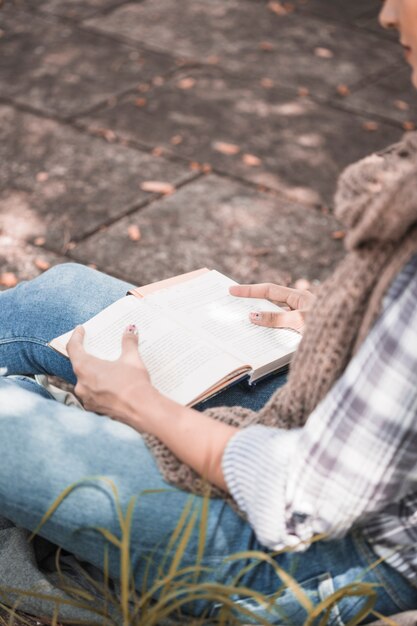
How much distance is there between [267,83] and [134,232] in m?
2.11

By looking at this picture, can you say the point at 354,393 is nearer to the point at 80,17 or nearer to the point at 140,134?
the point at 140,134

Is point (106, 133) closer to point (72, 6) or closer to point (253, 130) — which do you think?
point (253, 130)

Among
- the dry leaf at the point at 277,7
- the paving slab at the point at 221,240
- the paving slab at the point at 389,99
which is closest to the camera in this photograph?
the paving slab at the point at 221,240

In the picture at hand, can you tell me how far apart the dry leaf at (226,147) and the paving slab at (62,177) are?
0.33m

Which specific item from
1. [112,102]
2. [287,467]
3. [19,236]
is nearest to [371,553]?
[287,467]

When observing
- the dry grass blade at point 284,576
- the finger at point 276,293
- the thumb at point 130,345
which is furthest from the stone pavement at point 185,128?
the dry grass blade at point 284,576

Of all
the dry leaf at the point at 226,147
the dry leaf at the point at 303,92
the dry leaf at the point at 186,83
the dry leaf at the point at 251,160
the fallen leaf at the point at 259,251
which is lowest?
the dry leaf at the point at 186,83

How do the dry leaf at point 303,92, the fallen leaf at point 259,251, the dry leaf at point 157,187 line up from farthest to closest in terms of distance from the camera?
1. the dry leaf at point 303,92
2. the dry leaf at point 157,187
3. the fallen leaf at point 259,251

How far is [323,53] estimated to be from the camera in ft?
20.8

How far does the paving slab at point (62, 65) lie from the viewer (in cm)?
526

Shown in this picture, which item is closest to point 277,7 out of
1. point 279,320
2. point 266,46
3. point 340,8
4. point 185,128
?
point 340,8

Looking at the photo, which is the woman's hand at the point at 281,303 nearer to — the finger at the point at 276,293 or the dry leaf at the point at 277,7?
the finger at the point at 276,293

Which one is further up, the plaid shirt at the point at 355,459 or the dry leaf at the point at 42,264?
the plaid shirt at the point at 355,459

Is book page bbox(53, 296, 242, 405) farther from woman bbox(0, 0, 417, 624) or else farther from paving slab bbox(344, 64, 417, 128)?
paving slab bbox(344, 64, 417, 128)
